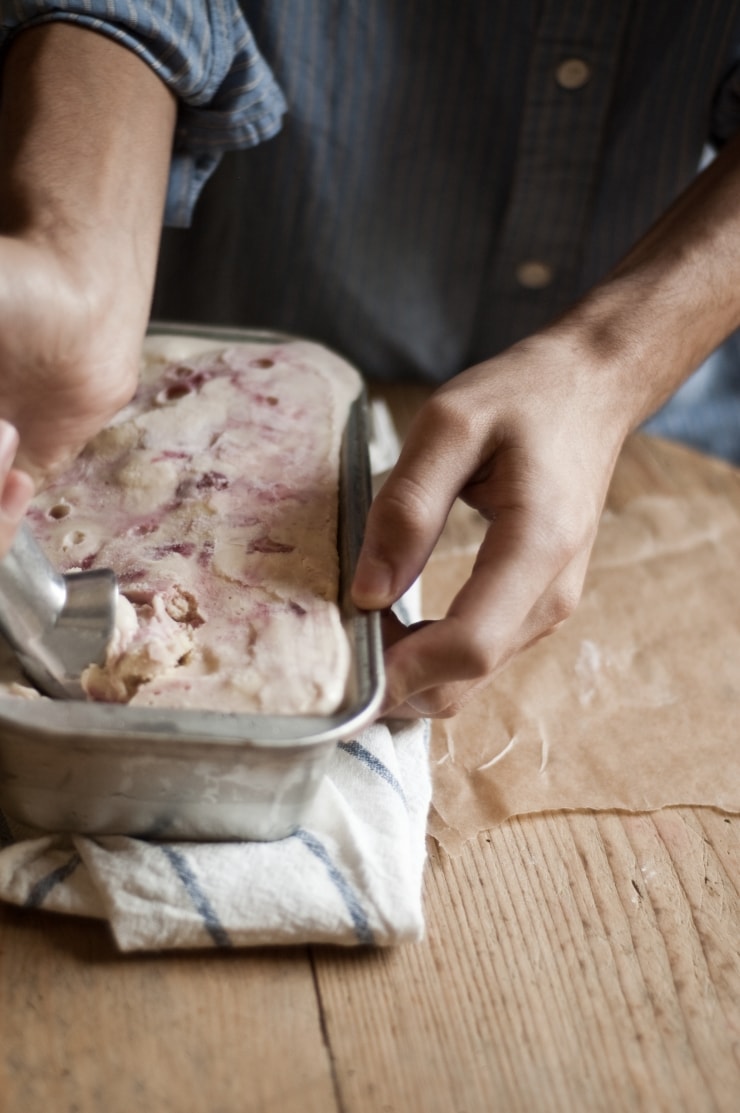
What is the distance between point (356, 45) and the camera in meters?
1.24

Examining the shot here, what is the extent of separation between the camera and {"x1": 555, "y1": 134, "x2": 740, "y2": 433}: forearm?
1.02 metres

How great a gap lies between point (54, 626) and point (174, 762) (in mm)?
148

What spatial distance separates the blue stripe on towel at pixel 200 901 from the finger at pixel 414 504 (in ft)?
0.77

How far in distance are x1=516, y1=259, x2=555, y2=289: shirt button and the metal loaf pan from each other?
70cm

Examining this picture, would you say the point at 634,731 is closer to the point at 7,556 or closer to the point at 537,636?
the point at 537,636

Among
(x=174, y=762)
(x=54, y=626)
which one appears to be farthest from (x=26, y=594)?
(x=174, y=762)

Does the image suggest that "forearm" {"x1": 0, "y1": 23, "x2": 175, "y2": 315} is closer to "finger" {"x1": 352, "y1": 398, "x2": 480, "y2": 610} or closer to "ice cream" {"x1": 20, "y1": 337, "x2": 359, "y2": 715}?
Result: "ice cream" {"x1": 20, "y1": 337, "x2": 359, "y2": 715}

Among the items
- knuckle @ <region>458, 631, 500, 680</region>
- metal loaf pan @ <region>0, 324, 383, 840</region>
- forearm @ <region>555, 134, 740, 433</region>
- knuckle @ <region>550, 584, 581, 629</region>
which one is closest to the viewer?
metal loaf pan @ <region>0, 324, 383, 840</region>

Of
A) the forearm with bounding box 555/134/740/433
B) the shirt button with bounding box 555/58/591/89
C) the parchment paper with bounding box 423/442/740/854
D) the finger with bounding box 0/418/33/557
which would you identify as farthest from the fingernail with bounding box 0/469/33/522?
the shirt button with bounding box 555/58/591/89

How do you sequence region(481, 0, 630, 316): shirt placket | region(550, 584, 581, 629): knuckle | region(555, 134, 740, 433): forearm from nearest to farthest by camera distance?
region(550, 584, 581, 629): knuckle, region(555, 134, 740, 433): forearm, region(481, 0, 630, 316): shirt placket

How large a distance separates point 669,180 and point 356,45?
419mm

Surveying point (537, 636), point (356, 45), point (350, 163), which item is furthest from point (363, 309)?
point (537, 636)

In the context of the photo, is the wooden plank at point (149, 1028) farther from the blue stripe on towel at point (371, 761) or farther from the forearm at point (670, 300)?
the forearm at point (670, 300)

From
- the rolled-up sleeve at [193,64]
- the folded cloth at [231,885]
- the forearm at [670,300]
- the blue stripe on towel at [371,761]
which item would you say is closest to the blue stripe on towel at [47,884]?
the folded cloth at [231,885]
